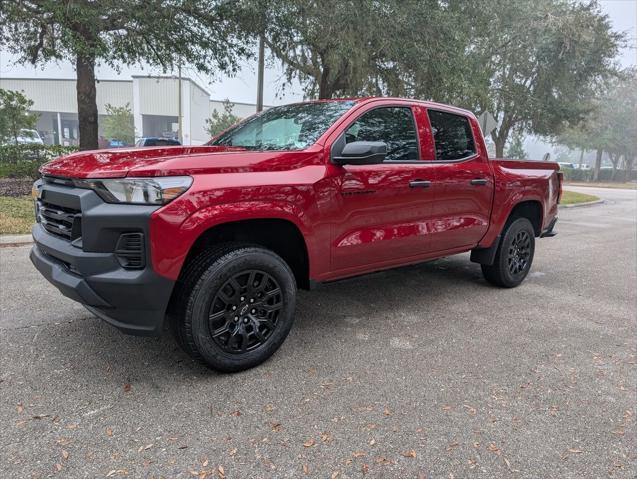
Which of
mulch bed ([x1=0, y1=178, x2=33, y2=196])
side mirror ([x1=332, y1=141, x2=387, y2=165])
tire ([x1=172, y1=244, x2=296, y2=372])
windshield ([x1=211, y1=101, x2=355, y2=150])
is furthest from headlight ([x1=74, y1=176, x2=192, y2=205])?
mulch bed ([x1=0, y1=178, x2=33, y2=196])

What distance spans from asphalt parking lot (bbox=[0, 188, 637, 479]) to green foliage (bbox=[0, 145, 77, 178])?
9.80m

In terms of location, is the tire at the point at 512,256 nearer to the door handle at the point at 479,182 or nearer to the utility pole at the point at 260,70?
the door handle at the point at 479,182

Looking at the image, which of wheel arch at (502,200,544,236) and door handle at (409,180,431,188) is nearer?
door handle at (409,180,431,188)

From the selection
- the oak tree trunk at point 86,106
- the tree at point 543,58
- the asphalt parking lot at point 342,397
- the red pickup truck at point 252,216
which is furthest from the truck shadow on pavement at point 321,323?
the tree at point 543,58

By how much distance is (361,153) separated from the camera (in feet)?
10.5

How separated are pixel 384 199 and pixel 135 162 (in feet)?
6.17

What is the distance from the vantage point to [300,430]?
8.15 feet

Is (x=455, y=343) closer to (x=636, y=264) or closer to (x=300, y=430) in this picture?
(x=300, y=430)

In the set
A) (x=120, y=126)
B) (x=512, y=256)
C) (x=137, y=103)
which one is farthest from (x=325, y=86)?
(x=137, y=103)

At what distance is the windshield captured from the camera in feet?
11.6

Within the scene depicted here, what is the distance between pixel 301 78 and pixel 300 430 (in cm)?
1492

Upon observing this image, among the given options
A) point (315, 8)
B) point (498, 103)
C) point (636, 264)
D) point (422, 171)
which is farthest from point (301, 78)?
point (422, 171)

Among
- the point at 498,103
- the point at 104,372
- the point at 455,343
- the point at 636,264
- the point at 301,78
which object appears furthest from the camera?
the point at 498,103

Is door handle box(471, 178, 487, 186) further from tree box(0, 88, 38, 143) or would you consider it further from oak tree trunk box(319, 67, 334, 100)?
tree box(0, 88, 38, 143)
